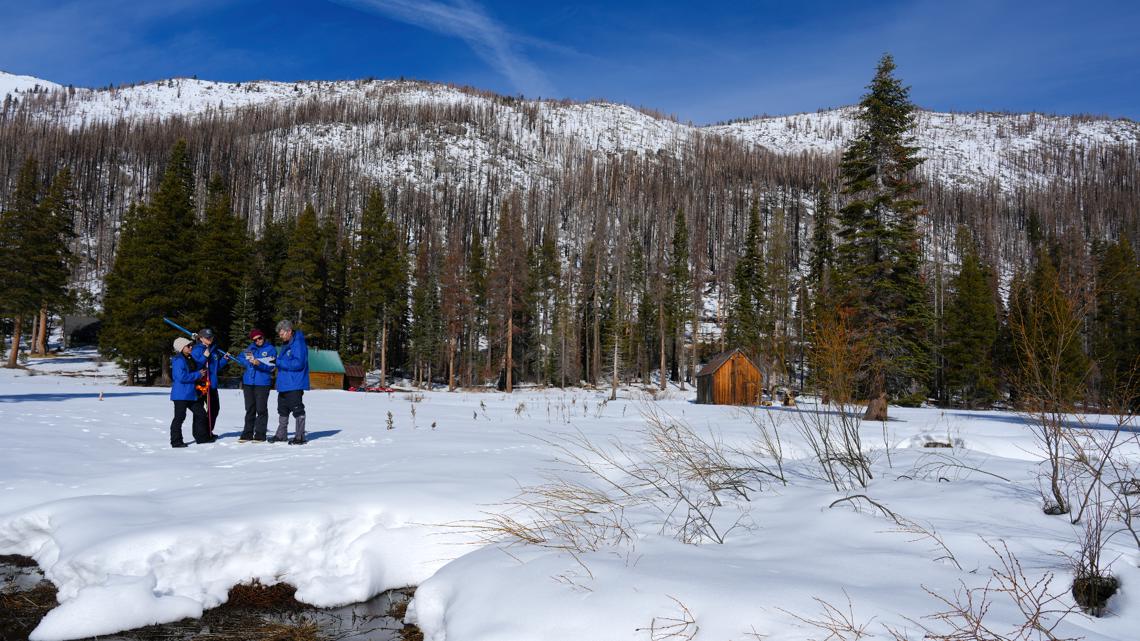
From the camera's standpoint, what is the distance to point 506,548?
3.20 meters

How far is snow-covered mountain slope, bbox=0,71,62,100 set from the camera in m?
154

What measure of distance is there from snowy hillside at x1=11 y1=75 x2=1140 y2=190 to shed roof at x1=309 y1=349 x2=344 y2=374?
8331 centimetres

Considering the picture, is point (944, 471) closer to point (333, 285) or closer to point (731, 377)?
point (731, 377)

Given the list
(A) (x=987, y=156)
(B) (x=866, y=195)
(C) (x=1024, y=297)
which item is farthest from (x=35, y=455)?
(A) (x=987, y=156)

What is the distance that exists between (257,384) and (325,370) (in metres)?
28.8

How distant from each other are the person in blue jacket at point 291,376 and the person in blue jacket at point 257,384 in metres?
0.19

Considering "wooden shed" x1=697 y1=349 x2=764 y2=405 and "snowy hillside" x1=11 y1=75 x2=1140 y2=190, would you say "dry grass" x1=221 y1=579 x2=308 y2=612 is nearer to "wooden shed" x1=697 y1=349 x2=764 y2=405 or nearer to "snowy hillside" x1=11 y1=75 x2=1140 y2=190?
"wooden shed" x1=697 y1=349 x2=764 y2=405

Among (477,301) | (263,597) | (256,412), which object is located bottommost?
(263,597)

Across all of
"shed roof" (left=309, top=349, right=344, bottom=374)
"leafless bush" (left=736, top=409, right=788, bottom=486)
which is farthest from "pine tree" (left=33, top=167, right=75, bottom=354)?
"leafless bush" (left=736, top=409, right=788, bottom=486)

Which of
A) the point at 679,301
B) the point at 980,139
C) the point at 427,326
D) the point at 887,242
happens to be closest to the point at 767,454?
the point at 887,242

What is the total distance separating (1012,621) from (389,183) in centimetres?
11455

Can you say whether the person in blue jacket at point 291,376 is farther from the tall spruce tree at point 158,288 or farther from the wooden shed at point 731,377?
the wooden shed at point 731,377

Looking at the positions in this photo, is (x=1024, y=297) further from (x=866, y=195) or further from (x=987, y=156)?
(x=987, y=156)

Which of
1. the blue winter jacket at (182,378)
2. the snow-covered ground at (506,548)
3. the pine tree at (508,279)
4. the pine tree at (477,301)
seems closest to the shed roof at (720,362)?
the pine tree at (508,279)
